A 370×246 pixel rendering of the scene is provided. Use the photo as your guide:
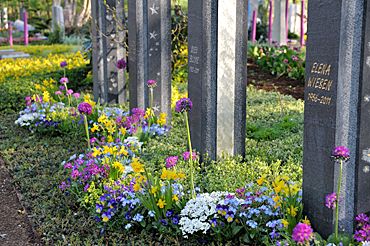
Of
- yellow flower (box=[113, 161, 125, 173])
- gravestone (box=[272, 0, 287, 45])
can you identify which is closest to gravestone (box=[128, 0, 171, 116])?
yellow flower (box=[113, 161, 125, 173])

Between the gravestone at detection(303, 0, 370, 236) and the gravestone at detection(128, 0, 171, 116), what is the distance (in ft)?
11.1

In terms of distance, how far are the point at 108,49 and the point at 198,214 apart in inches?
192

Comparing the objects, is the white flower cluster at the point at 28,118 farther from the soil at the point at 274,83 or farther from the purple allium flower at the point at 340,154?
the purple allium flower at the point at 340,154

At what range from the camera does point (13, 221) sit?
4656mm

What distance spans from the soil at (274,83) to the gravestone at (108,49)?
2510mm

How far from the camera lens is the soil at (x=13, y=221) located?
14.1 feet

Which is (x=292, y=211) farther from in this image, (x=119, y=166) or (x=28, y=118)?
(x=28, y=118)

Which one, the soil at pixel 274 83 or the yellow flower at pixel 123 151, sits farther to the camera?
the soil at pixel 274 83

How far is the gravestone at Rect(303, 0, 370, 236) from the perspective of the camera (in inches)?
131

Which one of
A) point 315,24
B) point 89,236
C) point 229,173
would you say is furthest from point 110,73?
point 315,24

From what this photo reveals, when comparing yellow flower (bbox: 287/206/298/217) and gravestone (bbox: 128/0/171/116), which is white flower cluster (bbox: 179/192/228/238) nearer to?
yellow flower (bbox: 287/206/298/217)

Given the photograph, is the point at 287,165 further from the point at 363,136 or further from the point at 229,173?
the point at 363,136

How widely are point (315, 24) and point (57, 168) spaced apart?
3.23m

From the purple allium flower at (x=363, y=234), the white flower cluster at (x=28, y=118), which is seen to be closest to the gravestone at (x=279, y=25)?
the white flower cluster at (x=28, y=118)
